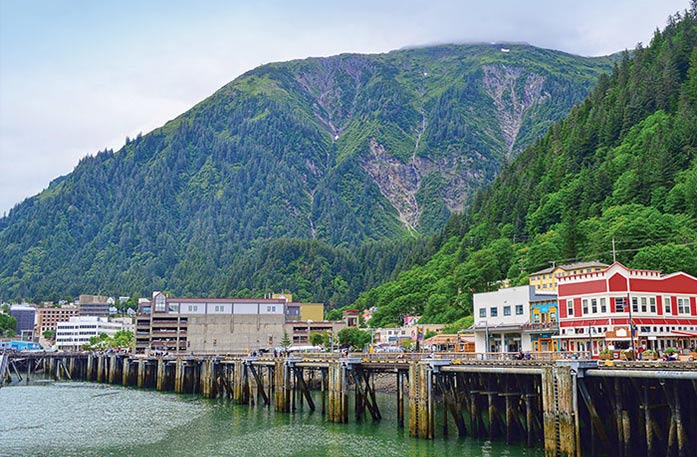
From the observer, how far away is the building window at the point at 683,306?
72.9 m

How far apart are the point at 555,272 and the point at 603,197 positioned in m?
34.0

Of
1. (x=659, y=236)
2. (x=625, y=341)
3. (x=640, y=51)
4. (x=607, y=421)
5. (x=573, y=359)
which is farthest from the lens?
(x=640, y=51)

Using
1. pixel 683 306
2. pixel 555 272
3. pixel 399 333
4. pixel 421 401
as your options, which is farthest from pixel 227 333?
pixel 421 401

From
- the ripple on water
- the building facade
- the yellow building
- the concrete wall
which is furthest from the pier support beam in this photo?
the concrete wall

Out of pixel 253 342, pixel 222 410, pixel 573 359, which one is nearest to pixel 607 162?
pixel 253 342

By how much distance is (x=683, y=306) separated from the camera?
240ft

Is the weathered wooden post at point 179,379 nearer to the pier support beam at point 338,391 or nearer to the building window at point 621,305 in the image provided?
the pier support beam at point 338,391

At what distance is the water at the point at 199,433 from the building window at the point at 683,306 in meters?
28.9

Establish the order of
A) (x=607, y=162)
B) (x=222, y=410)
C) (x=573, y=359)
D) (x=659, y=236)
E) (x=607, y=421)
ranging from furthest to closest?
1. (x=607, y=162)
2. (x=659, y=236)
3. (x=222, y=410)
4. (x=607, y=421)
5. (x=573, y=359)

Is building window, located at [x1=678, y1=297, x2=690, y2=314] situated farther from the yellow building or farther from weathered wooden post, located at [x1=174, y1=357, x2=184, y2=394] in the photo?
weathered wooden post, located at [x1=174, y1=357, x2=184, y2=394]

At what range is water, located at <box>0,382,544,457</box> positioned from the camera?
56875 millimetres

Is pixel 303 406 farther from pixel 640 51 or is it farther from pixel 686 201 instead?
pixel 640 51

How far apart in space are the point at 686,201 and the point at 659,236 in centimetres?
1304

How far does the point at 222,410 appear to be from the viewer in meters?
85.5
